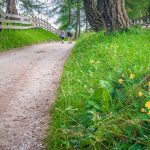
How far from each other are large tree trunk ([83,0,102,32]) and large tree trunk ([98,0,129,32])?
→ 15.9 feet

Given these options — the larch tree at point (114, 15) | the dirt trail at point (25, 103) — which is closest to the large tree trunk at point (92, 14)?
the larch tree at point (114, 15)

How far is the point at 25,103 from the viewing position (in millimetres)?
7035

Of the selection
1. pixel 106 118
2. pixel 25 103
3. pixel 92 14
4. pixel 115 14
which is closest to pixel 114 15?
pixel 115 14

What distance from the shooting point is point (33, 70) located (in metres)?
11.3

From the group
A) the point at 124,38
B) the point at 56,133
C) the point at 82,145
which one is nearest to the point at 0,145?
the point at 56,133

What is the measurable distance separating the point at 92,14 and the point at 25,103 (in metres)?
14.2

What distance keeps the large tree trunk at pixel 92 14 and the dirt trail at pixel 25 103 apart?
28.9 feet

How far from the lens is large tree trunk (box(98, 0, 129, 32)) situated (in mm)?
14891

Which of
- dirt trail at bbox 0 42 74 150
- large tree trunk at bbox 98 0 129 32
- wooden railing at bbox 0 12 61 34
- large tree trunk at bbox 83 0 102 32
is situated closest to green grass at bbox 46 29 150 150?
dirt trail at bbox 0 42 74 150

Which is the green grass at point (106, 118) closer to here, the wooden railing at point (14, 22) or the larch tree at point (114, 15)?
the larch tree at point (114, 15)

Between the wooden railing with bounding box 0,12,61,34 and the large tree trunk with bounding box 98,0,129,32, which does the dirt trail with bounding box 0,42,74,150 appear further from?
the wooden railing with bounding box 0,12,61,34

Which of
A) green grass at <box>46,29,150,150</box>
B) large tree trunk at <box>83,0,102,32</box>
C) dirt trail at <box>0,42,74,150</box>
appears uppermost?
large tree trunk at <box>83,0,102,32</box>

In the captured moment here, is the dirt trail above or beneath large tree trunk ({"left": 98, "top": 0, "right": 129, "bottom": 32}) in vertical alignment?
beneath

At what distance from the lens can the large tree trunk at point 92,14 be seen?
20.1 metres
